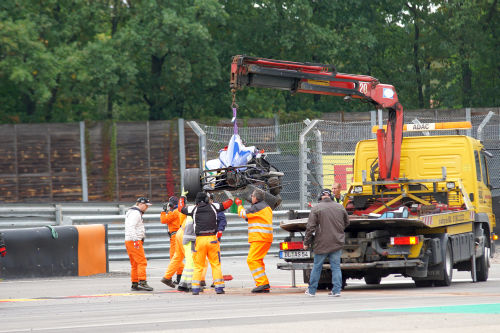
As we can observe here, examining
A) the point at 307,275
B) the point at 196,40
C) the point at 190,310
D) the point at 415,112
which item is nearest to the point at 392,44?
the point at 196,40

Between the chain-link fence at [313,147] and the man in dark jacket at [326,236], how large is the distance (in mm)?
8606

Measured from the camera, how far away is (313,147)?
2497 cm

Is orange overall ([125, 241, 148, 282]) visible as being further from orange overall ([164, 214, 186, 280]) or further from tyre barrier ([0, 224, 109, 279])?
tyre barrier ([0, 224, 109, 279])

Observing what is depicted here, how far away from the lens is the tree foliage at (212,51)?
3688cm

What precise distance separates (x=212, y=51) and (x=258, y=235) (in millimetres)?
22947

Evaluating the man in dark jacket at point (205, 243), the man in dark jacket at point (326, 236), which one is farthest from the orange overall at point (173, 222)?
the man in dark jacket at point (326, 236)

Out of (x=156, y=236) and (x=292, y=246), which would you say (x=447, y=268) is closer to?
(x=292, y=246)

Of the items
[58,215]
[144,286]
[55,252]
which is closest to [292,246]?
[144,286]

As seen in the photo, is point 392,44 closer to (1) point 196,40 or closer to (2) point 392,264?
(1) point 196,40

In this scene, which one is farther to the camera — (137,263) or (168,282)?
(168,282)

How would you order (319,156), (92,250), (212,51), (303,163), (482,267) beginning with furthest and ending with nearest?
1. (212,51)
2. (319,156)
3. (303,163)
4. (92,250)
5. (482,267)

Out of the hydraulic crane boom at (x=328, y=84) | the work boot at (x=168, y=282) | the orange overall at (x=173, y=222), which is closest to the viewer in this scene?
the hydraulic crane boom at (x=328, y=84)

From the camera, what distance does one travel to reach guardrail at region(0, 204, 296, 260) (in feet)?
87.0

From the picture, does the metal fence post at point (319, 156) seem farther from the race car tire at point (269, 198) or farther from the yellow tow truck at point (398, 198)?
the race car tire at point (269, 198)
